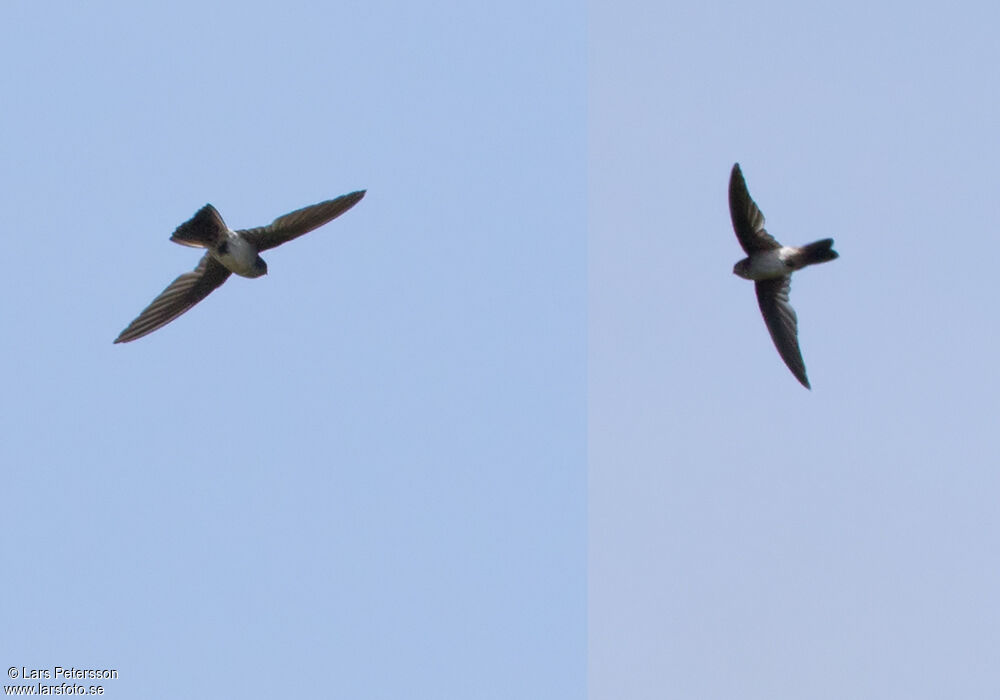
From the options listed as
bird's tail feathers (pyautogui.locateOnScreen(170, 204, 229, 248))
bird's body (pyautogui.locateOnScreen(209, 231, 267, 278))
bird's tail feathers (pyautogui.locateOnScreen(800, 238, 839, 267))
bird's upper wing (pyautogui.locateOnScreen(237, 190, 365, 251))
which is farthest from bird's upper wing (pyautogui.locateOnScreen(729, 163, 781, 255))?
bird's tail feathers (pyautogui.locateOnScreen(170, 204, 229, 248))

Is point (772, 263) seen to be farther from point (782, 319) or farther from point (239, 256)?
point (239, 256)

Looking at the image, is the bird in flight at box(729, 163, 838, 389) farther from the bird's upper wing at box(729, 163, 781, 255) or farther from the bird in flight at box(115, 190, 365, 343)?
the bird in flight at box(115, 190, 365, 343)

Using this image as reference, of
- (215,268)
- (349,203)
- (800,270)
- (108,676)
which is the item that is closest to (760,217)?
(800,270)

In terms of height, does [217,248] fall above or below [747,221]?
below

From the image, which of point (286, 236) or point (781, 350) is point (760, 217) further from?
point (286, 236)

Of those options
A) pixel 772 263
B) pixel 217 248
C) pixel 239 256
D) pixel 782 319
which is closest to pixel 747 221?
pixel 772 263
